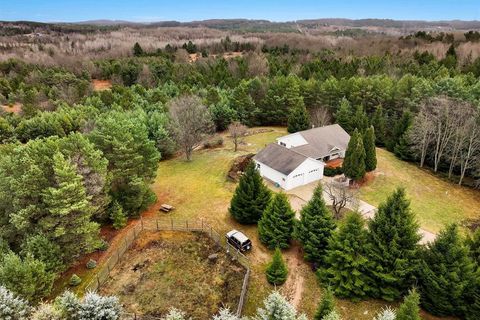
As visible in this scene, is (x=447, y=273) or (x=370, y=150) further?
(x=370, y=150)

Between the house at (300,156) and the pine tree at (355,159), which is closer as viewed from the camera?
the pine tree at (355,159)

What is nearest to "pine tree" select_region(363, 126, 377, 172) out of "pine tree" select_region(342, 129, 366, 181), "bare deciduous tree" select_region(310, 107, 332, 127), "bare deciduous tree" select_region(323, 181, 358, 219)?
"pine tree" select_region(342, 129, 366, 181)

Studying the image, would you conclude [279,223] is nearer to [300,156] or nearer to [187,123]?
[300,156]

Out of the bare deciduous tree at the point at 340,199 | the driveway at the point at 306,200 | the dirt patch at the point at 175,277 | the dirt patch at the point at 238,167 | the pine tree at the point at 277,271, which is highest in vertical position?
the bare deciduous tree at the point at 340,199

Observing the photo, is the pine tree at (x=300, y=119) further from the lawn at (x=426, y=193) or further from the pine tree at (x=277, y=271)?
the pine tree at (x=277, y=271)

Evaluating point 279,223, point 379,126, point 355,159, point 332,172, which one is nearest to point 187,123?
point 332,172

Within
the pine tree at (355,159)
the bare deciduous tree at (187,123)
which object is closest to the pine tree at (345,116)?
the pine tree at (355,159)
